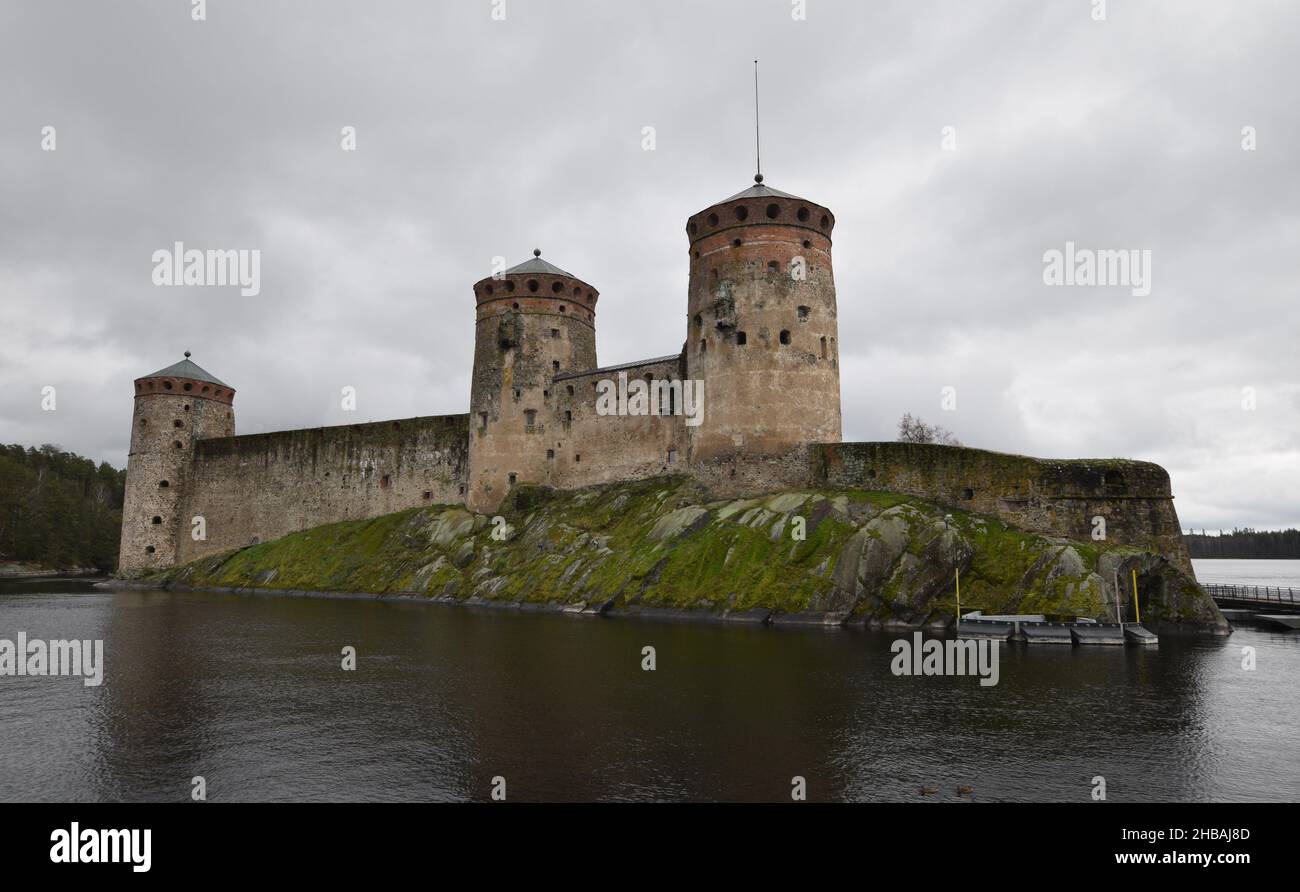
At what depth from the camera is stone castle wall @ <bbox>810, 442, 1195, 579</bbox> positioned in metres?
33.6

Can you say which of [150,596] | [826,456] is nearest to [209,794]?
[826,456]

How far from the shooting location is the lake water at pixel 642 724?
12102mm

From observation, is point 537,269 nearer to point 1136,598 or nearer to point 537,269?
point 537,269

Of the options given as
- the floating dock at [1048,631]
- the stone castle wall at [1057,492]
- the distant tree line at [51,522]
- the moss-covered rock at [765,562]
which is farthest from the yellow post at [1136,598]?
the distant tree line at [51,522]

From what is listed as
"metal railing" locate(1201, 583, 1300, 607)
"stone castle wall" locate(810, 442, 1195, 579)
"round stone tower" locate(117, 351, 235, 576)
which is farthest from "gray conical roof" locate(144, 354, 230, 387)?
"metal railing" locate(1201, 583, 1300, 607)

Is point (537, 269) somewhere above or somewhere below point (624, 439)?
above

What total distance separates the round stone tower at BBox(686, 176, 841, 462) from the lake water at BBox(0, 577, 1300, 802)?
53.3ft

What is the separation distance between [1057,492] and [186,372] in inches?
2521

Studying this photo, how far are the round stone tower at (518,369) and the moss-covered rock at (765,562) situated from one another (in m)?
2.45

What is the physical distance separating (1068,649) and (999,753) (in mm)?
15081

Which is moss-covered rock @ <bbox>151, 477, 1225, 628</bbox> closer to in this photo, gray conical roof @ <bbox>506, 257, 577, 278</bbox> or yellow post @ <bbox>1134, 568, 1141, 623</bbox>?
yellow post @ <bbox>1134, 568, 1141, 623</bbox>

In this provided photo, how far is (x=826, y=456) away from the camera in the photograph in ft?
133

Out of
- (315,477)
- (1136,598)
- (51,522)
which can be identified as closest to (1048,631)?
(1136,598)

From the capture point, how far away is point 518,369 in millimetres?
51719
